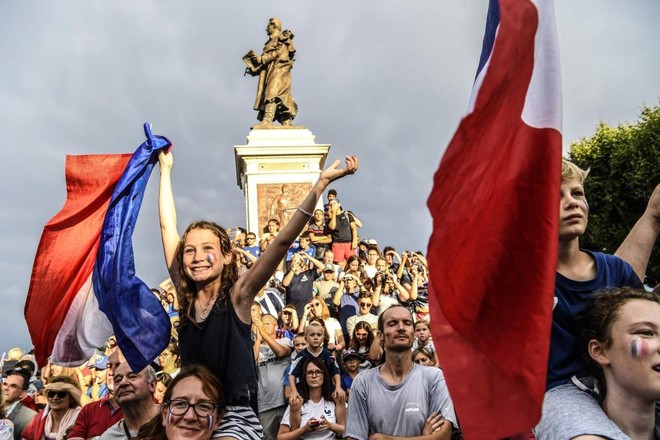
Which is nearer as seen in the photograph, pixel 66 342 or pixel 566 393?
pixel 566 393

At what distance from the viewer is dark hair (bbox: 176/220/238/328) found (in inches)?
137

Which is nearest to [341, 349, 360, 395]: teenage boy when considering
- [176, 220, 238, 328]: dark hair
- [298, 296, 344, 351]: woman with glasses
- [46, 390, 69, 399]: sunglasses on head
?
[298, 296, 344, 351]: woman with glasses

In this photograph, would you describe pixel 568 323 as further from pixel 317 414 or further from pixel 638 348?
pixel 317 414

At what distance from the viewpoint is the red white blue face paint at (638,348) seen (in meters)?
2.60

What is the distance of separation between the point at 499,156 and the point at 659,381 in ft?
3.43

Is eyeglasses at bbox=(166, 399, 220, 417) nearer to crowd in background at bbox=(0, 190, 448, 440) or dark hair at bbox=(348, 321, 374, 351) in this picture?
crowd in background at bbox=(0, 190, 448, 440)

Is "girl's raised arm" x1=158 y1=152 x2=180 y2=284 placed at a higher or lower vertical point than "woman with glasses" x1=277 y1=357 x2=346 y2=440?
higher

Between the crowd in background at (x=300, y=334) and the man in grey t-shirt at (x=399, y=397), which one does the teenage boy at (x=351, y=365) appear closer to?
the crowd in background at (x=300, y=334)

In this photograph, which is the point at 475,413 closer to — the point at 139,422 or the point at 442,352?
the point at 442,352

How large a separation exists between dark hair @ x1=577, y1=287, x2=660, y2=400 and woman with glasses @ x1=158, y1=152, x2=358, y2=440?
1.29m

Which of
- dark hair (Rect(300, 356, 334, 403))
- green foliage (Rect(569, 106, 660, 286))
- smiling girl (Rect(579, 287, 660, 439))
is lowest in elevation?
dark hair (Rect(300, 356, 334, 403))

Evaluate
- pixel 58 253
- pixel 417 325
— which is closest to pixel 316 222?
pixel 417 325

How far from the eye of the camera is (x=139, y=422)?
4438 mm

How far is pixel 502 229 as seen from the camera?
2.47 meters
